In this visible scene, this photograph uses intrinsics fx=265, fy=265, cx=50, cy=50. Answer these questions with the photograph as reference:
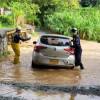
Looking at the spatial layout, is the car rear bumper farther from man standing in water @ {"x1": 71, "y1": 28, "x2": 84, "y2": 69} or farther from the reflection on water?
the reflection on water

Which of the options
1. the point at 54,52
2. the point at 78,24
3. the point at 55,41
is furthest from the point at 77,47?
the point at 78,24

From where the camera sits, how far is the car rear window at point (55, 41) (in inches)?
421

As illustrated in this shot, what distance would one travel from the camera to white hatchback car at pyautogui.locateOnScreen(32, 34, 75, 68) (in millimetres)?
10570

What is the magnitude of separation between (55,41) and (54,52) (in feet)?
1.57

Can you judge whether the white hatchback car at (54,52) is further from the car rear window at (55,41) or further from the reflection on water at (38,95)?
the reflection on water at (38,95)

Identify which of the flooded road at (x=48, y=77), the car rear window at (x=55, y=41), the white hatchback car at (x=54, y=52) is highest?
the car rear window at (x=55, y=41)

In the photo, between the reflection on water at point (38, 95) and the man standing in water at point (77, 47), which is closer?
the reflection on water at point (38, 95)

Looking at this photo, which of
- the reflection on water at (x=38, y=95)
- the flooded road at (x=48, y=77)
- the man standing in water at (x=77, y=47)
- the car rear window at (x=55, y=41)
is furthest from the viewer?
the man standing in water at (x=77, y=47)

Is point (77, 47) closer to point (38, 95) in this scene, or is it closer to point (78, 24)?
point (38, 95)

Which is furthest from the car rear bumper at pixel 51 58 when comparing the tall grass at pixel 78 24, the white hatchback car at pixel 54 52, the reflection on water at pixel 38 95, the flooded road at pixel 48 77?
the tall grass at pixel 78 24

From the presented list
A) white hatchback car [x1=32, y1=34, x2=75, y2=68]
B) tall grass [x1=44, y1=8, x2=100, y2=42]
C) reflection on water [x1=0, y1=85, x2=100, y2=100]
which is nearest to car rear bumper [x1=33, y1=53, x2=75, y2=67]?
white hatchback car [x1=32, y1=34, x2=75, y2=68]

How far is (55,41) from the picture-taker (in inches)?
422

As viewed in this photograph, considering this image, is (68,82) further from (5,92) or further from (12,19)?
(12,19)

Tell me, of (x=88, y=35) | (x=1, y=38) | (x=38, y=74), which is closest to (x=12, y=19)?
(x=88, y=35)
